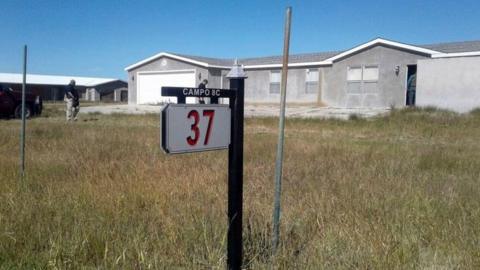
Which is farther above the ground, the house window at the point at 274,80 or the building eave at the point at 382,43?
the building eave at the point at 382,43

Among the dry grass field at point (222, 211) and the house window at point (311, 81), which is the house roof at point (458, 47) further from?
the dry grass field at point (222, 211)

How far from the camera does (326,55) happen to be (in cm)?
2848

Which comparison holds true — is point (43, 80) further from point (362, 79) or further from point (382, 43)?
point (382, 43)

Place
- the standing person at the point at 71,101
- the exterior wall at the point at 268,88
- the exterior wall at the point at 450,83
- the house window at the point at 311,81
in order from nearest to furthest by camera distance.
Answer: the standing person at the point at 71,101 < the exterior wall at the point at 450,83 < the house window at the point at 311,81 < the exterior wall at the point at 268,88

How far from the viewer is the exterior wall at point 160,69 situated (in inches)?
1229

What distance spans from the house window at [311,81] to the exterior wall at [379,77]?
4.47ft

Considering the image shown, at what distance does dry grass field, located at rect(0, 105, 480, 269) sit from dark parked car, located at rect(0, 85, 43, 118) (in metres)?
10.6

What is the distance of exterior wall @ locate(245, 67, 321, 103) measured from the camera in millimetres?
28106

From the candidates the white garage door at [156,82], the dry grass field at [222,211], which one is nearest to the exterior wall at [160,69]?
the white garage door at [156,82]

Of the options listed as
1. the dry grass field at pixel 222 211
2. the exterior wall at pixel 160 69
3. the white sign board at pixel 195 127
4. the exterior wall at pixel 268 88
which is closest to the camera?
the white sign board at pixel 195 127

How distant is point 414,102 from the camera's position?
74.8 feet

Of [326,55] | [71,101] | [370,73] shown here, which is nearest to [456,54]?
[370,73]

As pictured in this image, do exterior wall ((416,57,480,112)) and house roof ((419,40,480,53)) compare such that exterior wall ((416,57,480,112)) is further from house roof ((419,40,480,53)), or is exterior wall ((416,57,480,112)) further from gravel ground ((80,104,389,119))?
gravel ground ((80,104,389,119))

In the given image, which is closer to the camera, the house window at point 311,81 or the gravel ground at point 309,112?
the gravel ground at point 309,112
